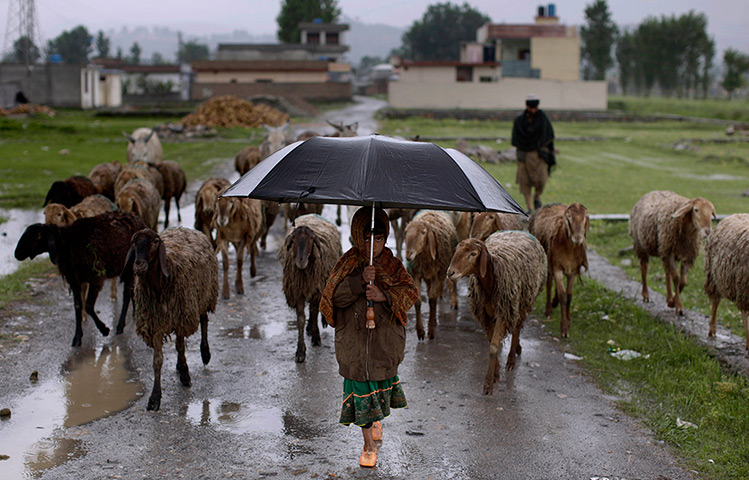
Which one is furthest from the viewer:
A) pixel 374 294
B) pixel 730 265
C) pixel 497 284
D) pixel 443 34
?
pixel 443 34

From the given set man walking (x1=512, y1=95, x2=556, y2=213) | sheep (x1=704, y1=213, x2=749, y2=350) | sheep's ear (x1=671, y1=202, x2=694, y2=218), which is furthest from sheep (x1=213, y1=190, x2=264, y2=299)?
sheep (x1=704, y1=213, x2=749, y2=350)

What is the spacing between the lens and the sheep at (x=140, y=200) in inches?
419

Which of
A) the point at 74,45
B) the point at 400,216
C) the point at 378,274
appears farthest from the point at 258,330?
the point at 74,45

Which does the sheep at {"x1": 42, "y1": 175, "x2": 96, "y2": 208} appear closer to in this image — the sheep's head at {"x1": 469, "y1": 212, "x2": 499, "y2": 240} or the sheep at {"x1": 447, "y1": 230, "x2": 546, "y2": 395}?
the sheep's head at {"x1": 469, "y1": 212, "x2": 499, "y2": 240}

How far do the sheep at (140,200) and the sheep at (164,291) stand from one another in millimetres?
3734

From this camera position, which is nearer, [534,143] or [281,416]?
[281,416]

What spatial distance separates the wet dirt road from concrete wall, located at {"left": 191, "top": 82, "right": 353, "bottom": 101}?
48411mm

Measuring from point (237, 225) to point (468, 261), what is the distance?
478 cm

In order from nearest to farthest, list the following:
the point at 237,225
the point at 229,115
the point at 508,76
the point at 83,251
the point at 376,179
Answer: the point at 376,179 → the point at 83,251 → the point at 237,225 → the point at 229,115 → the point at 508,76

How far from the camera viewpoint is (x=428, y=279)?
8406 mm

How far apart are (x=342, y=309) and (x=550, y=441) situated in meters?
2.11

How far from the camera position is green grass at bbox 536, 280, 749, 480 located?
5559 mm

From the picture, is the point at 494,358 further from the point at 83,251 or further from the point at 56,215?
the point at 56,215

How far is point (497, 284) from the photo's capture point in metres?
6.87
